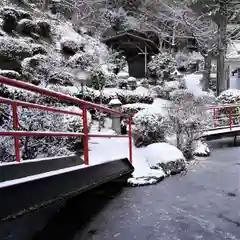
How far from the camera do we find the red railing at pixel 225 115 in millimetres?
11562

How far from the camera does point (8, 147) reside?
229 inches

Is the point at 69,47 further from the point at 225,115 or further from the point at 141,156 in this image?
the point at 141,156

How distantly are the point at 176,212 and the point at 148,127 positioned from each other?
4.04 metres

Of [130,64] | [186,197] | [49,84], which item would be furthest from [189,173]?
[130,64]

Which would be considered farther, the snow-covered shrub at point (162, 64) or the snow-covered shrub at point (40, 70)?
the snow-covered shrub at point (162, 64)

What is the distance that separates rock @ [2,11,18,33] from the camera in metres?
17.0

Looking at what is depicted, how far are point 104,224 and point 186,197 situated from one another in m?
1.67

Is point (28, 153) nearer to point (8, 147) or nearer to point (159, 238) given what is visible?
point (8, 147)

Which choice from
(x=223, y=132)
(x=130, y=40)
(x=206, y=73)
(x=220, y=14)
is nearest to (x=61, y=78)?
(x=223, y=132)

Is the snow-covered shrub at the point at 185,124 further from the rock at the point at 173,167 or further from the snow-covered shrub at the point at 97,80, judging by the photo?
the snow-covered shrub at the point at 97,80

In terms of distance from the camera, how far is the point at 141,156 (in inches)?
304

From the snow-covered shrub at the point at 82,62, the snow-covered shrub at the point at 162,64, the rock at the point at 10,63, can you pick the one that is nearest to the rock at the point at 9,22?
the rock at the point at 10,63

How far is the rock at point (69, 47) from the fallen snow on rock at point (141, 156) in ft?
32.1

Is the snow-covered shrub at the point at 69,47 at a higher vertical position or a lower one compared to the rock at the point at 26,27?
lower
